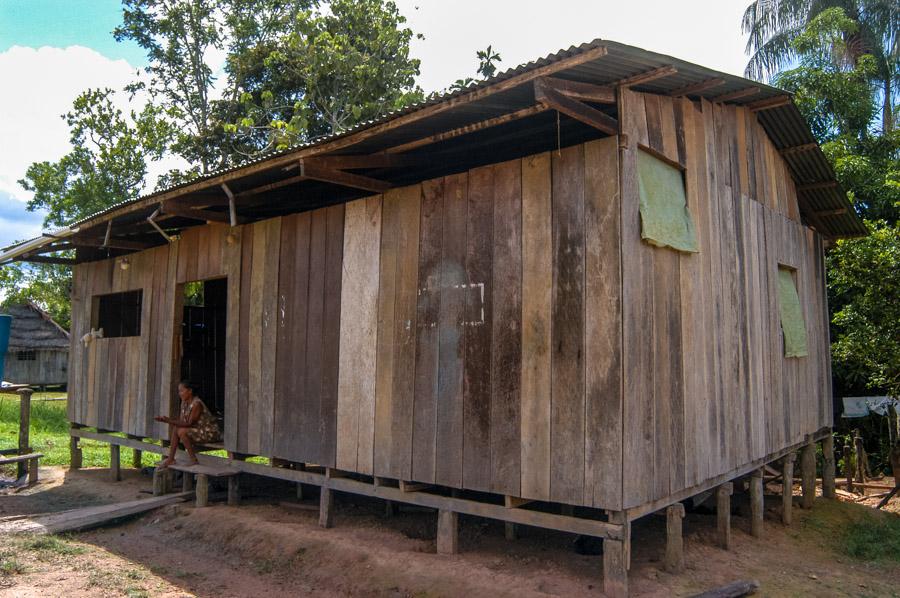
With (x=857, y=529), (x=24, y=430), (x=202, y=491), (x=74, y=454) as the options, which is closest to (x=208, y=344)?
(x=74, y=454)

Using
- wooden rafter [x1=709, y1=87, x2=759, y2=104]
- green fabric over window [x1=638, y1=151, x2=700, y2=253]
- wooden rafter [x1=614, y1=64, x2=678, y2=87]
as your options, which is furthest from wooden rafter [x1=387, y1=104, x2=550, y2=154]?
wooden rafter [x1=709, y1=87, x2=759, y2=104]

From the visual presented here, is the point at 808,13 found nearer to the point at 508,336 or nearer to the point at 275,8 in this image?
the point at 275,8

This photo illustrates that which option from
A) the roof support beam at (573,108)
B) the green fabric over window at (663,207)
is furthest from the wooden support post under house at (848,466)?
the roof support beam at (573,108)

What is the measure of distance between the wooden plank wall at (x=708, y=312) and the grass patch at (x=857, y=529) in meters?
1.11

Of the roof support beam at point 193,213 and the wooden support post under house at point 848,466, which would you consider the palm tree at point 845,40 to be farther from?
the roof support beam at point 193,213

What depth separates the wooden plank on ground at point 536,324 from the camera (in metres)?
5.62

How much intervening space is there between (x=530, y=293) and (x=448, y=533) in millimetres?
2379

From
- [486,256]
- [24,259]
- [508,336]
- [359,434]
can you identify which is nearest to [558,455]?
[508,336]

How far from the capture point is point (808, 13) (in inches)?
824

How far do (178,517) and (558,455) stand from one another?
5281 mm

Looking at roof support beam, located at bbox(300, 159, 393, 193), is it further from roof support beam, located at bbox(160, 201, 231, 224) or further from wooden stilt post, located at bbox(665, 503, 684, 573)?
wooden stilt post, located at bbox(665, 503, 684, 573)

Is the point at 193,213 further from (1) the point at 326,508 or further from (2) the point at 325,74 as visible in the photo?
(2) the point at 325,74

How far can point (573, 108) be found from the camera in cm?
503

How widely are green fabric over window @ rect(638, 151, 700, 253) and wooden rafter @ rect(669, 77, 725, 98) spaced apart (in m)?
0.66
